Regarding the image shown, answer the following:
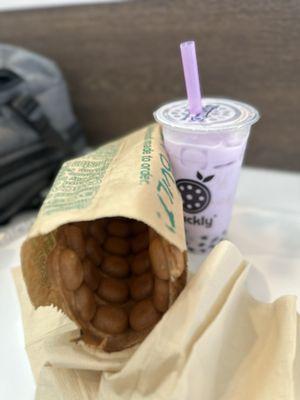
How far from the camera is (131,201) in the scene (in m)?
0.34

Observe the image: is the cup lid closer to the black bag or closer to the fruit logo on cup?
the fruit logo on cup

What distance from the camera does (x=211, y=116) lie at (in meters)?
0.48

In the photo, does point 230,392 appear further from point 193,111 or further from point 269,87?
point 269,87

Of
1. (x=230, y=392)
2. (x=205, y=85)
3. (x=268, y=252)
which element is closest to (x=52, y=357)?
(x=230, y=392)

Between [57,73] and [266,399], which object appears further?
[57,73]

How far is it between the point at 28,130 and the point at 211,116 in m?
0.36

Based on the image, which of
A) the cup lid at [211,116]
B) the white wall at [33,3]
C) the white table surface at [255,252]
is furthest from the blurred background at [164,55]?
the cup lid at [211,116]

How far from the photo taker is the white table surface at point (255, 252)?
42cm

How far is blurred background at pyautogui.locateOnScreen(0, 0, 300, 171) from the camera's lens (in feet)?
2.21

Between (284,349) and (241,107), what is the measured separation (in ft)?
0.97

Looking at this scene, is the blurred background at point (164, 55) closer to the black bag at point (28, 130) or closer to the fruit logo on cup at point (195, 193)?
the black bag at point (28, 130)

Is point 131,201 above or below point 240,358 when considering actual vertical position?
above

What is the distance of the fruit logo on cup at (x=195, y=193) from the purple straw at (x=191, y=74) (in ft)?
0.28

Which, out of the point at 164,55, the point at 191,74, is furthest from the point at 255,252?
the point at 164,55
